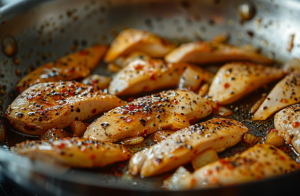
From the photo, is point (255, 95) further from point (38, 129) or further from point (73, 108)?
point (38, 129)

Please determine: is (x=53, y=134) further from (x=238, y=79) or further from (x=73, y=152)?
(x=238, y=79)

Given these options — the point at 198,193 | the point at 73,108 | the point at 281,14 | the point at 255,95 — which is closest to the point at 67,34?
the point at 73,108

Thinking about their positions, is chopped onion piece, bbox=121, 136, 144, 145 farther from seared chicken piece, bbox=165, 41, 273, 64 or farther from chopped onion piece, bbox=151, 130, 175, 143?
seared chicken piece, bbox=165, 41, 273, 64

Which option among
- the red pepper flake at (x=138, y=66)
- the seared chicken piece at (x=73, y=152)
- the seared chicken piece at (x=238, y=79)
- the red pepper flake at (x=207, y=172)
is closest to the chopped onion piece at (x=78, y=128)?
the seared chicken piece at (x=73, y=152)

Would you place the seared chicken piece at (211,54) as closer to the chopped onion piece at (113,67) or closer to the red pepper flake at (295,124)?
the chopped onion piece at (113,67)

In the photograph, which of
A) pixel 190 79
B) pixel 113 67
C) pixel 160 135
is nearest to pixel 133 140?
pixel 160 135

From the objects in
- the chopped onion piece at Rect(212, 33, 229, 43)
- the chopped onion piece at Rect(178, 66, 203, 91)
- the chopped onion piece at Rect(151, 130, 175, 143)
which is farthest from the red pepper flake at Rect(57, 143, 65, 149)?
the chopped onion piece at Rect(212, 33, 229, 43)
